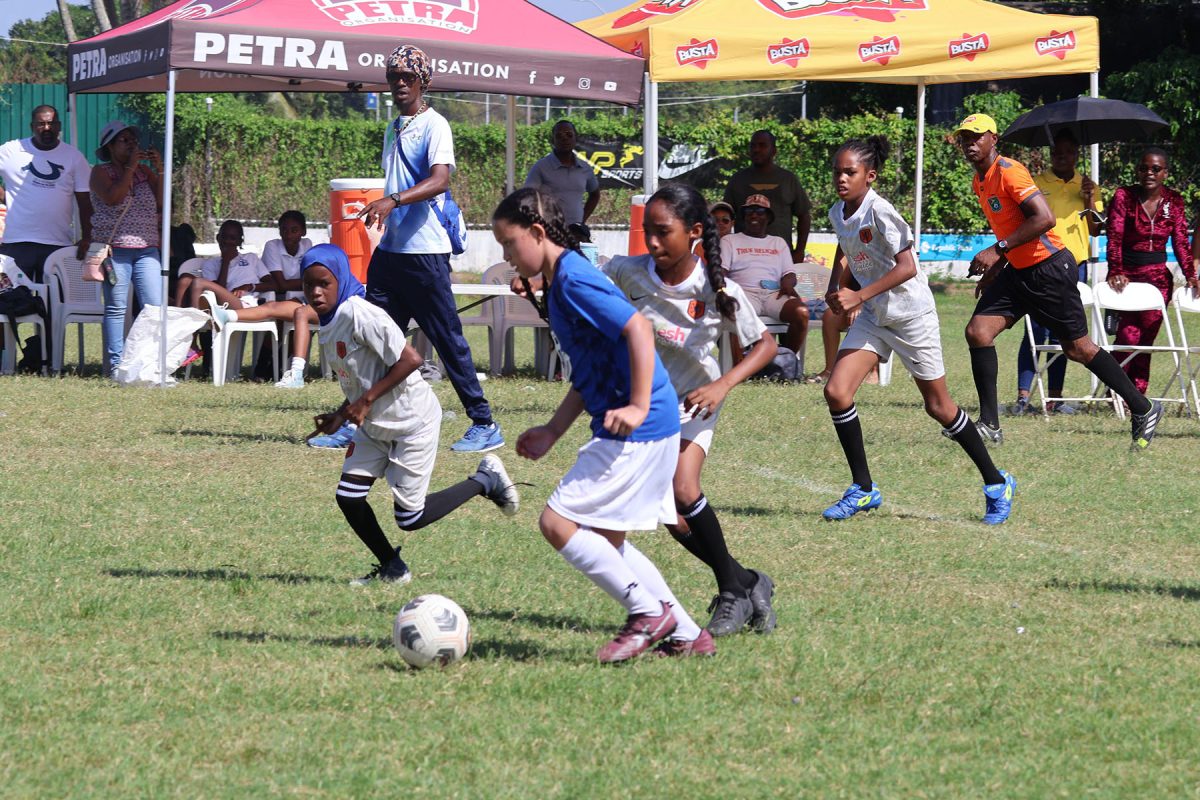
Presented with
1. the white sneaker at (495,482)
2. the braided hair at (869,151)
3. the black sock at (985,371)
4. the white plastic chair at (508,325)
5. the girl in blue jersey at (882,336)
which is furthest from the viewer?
the white plastic chair at (508,325)

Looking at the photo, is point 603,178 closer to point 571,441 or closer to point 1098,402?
point 1098,402

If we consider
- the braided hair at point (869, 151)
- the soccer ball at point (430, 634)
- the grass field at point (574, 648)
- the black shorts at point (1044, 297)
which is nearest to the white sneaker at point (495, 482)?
the grass field at point (574, 648)

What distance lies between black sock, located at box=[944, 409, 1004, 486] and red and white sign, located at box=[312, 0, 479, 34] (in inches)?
264

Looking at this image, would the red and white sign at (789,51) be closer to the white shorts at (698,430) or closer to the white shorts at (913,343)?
the white shorts at (913,343)

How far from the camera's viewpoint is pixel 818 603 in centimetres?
591

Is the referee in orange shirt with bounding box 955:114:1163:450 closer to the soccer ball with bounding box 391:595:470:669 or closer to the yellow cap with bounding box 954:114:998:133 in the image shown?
the yellow cap with bounding box 954:114:998:133

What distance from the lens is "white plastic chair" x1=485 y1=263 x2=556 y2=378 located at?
14211 millimetres

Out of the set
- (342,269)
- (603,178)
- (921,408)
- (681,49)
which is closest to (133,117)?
(603,178)

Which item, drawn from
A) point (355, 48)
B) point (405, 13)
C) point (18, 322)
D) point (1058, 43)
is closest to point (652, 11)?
point (405, 13)

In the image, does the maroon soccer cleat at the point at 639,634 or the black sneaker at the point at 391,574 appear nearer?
the maroon soccer cleat at the point at 639,634

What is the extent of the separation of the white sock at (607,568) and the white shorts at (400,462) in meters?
1.48

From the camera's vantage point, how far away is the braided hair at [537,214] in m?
4.77

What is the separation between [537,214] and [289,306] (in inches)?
348

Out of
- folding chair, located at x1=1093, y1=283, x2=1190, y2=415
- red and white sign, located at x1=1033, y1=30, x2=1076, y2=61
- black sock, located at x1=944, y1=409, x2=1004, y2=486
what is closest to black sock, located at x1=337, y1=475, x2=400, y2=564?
black sock, located at x1=944, y1=409, x2=1004, y2=486
